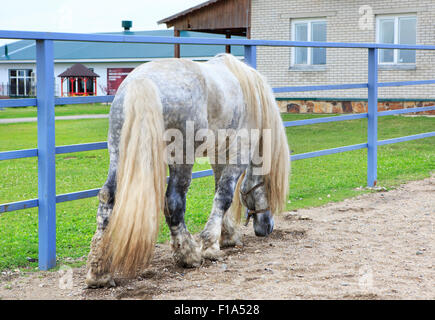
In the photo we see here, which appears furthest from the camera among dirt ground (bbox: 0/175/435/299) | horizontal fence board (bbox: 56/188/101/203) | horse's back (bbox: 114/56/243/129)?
horizontal fence board (bbox: 56/188/101/203)

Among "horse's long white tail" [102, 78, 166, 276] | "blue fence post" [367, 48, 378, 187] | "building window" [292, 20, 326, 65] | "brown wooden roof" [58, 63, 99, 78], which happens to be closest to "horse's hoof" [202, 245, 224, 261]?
"horse's long white tail" [102, 78, 166, 276]

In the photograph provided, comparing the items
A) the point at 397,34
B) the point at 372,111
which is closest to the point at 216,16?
the point at 397,34

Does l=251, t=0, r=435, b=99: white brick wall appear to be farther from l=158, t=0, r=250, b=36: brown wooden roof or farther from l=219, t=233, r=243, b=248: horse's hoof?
l=219, t=233, r=243, b=248: horse's hoof

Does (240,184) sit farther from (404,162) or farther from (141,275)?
(404,162)

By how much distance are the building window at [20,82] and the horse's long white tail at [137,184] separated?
3571 cm

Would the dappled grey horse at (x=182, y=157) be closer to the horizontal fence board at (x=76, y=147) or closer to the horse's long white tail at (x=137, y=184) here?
the horse's long white tail at (x=137, y=184)

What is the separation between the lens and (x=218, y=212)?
13.3 feet

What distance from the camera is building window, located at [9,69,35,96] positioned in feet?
123

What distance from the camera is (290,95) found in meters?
18.9

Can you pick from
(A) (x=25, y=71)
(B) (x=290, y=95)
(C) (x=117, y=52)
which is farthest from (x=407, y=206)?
(A) (x=25, y=71)

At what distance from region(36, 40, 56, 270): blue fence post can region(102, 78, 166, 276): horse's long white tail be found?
0.67m

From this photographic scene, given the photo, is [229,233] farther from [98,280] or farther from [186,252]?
[98,280]

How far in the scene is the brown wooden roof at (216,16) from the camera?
1898cm

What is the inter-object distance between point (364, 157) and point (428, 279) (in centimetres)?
640
